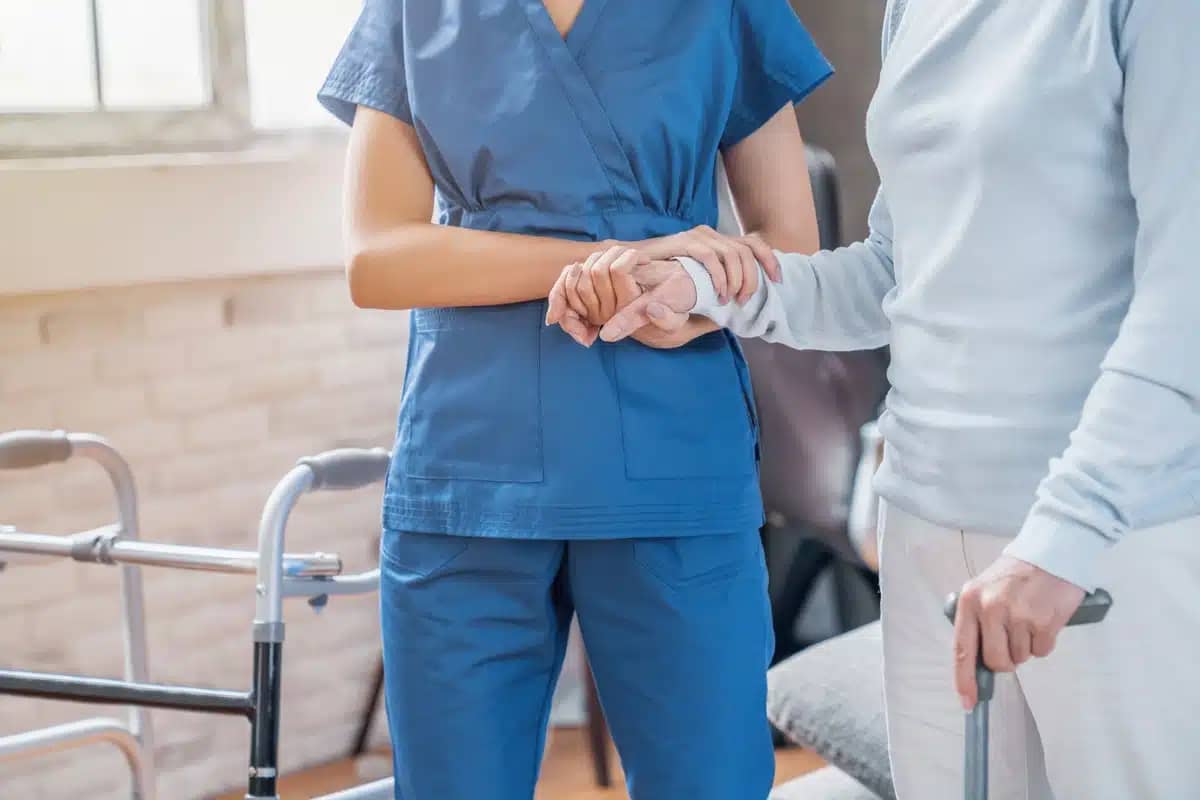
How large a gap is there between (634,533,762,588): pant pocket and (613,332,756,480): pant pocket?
0.18 feet

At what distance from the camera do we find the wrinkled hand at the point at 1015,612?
0.87 metres

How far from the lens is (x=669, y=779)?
1185 mm

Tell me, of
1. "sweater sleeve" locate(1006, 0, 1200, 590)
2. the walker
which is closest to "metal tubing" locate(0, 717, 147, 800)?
the walker

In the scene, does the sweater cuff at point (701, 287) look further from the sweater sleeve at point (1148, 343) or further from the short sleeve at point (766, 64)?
the sweater sleeve at point (1148, 343)

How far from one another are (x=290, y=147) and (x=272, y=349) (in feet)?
1.24

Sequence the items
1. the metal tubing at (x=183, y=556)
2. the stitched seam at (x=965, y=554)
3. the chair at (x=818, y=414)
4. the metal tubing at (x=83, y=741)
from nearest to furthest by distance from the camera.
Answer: the stitched seam at (x=965, y=554) → the metal tubing at (x=183, y=556) → the metal tubing at (x=83, y=741) → the chair at (x=818, y=414)

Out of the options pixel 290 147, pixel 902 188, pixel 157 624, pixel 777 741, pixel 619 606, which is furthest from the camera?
pixel 777 741

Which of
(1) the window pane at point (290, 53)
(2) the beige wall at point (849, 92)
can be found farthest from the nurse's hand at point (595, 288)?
(2) the beige wall at point (849, 92)

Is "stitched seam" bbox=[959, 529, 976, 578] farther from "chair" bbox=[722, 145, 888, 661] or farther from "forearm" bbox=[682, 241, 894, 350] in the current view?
"chair" bbox=[722, 145, 888, 661]

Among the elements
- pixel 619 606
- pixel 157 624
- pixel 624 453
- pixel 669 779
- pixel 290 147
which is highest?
pixel 290 147

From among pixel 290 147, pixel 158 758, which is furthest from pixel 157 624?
pixel 290 147

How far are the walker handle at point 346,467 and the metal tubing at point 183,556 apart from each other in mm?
80

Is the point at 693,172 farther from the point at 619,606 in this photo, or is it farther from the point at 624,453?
the point at 619,606

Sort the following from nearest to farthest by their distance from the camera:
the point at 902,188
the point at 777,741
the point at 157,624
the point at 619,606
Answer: the point at 902,188 < the point at 619,606 < the point at 157,624 < the point at 777,741
